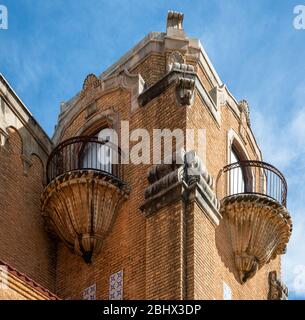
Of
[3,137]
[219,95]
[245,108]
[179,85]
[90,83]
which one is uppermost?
[90,83]

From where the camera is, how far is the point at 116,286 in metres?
27.2

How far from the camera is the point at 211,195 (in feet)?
88.5

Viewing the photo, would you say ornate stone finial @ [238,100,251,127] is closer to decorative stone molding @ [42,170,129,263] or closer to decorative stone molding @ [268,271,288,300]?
decorative stone molding @ [268,271,288,300]

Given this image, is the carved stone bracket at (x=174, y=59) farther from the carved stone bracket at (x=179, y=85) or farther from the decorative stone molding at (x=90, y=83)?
the decorative stone molding at (x=90, y=83)

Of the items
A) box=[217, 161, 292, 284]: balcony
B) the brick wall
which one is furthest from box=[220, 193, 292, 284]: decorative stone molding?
the brick wall

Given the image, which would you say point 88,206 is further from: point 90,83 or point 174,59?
point 90,83

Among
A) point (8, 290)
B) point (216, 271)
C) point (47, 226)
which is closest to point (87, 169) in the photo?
point (47, 226)

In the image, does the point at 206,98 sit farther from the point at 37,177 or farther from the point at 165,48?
the point at 37,177

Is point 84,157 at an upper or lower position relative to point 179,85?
lower

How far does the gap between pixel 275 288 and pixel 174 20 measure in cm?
755

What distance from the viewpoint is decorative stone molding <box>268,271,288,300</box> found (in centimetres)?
3088

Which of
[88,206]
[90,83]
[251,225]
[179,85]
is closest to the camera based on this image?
[179,85]

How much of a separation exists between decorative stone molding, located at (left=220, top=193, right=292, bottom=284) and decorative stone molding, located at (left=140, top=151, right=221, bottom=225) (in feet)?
4.66

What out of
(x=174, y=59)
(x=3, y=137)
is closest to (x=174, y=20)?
(x=174, y=59)
